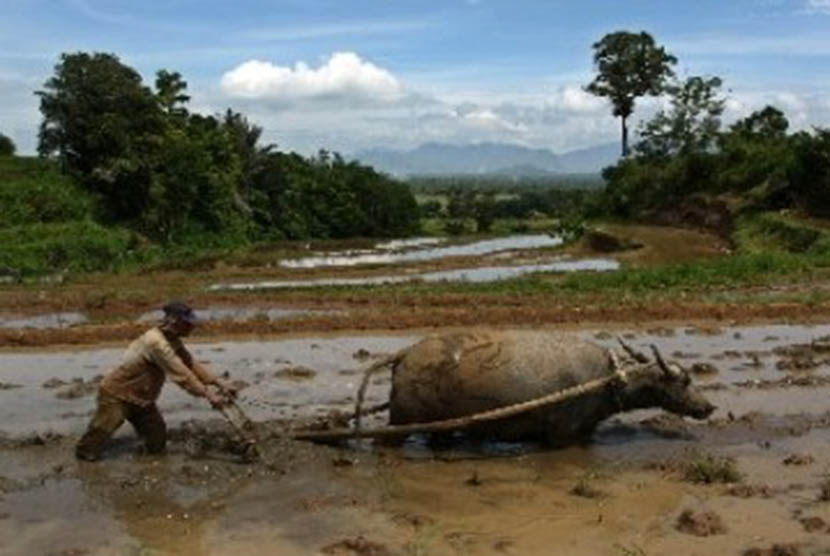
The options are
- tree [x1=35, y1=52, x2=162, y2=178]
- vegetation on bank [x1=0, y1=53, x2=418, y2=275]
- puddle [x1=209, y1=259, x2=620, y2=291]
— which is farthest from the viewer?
tree [x1=35, y1=52, x2=162, y2=178]

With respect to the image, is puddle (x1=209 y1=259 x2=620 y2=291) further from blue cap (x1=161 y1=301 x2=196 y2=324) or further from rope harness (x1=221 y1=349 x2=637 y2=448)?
blue cap (x1=161 y1=301 x2=196 y2=324)

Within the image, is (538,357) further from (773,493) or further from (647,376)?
(773,493)

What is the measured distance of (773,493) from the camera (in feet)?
31.0

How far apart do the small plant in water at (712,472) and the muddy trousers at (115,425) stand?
5.41 meters

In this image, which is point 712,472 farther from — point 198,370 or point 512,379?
point 198,370

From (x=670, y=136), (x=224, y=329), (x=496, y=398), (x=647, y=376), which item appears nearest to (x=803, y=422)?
(x=647, y=376)

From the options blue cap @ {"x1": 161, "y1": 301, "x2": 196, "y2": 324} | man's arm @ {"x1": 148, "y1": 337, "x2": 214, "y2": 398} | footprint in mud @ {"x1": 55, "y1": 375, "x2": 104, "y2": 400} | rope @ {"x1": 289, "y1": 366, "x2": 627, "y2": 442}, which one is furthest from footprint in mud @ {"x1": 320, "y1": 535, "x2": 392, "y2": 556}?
footprint in mud @ {"x1": 55, "y1": 375, "x2": 104, "y2": 400}

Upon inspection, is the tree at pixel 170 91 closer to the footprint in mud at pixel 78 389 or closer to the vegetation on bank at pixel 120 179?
the vegetation on bank at pixel 120 179

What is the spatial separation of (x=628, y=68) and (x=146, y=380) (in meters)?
54.6

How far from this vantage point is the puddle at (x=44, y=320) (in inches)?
891

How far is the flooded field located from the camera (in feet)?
27.4

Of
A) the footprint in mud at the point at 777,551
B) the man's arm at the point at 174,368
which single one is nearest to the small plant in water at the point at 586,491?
the footprint in mud at the point at 777,551

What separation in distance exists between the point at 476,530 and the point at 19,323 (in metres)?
17.4

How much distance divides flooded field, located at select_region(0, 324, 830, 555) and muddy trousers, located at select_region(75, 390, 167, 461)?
0.61 feet
